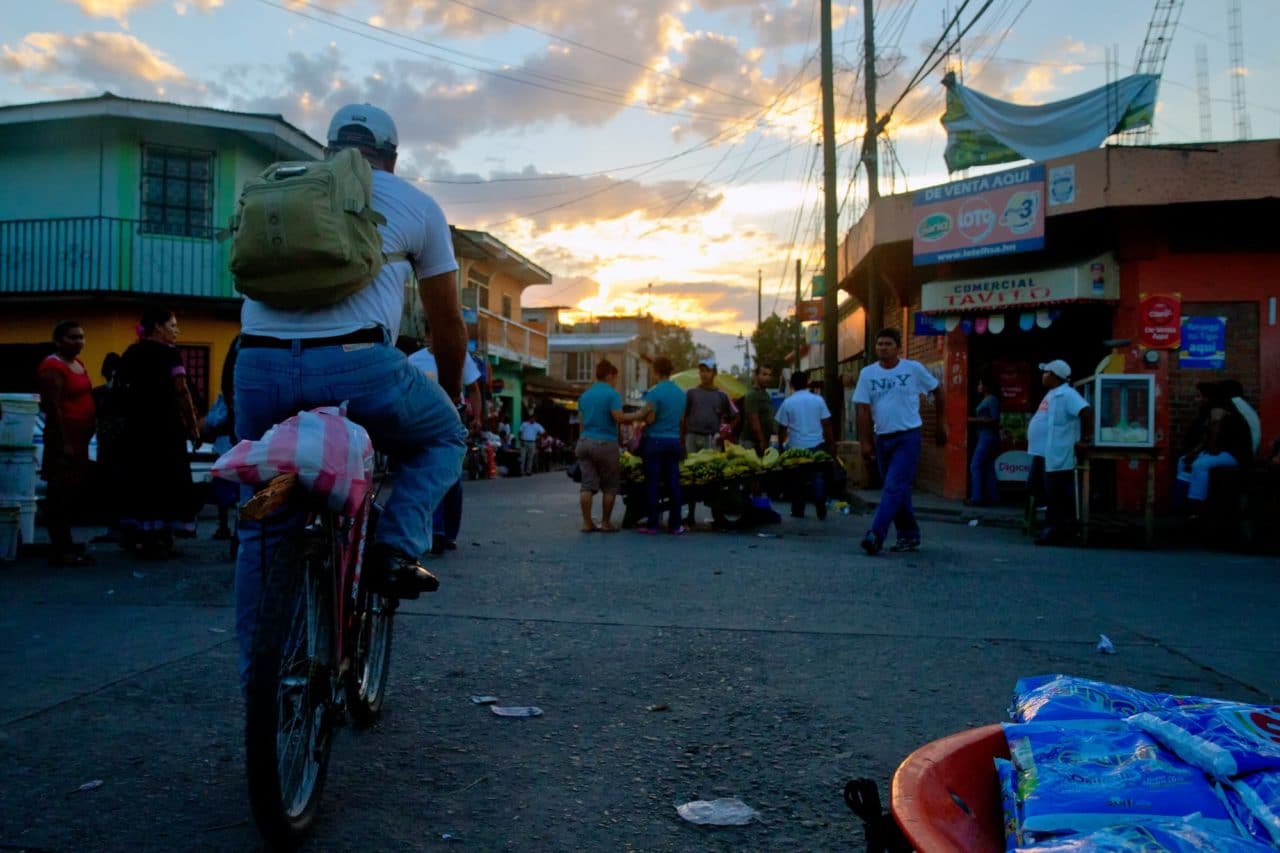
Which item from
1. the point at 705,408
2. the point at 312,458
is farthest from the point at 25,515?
the point at 705,408

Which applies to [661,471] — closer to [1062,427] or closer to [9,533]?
[1062,427]

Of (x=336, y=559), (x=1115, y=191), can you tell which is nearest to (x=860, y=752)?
(x=336, y=559)

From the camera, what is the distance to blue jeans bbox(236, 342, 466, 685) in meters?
2.76

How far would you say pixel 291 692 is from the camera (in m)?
Answer: 2.48

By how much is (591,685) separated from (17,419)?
18.8 ft

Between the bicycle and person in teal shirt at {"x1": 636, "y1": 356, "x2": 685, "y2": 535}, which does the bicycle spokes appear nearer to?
the bicycle

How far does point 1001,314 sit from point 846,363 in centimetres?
1476

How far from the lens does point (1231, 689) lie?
13.9 feet

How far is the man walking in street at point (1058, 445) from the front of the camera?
34.3ft

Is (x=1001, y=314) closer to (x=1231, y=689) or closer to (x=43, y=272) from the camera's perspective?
(x=1231, y=689)

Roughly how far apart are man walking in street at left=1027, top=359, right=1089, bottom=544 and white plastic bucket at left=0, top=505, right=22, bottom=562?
29.5 ft

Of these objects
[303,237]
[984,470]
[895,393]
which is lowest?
[984,470]

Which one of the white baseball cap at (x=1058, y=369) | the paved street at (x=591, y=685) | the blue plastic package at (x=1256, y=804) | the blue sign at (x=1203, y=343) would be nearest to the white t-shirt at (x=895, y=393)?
the paved street at (x=591, y=685)

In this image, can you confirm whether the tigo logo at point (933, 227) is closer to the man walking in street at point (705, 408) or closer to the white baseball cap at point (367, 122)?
the man walking in street at point (705, 408)
